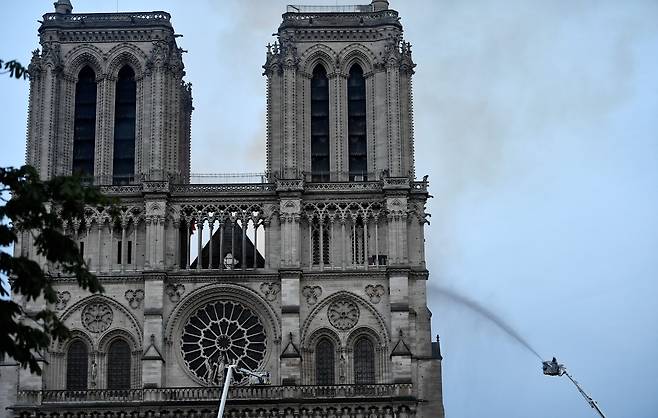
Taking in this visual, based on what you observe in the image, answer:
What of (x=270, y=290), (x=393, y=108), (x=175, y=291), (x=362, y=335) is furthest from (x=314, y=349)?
(x=393, y=108)

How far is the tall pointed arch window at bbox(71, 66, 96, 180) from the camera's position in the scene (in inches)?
2714

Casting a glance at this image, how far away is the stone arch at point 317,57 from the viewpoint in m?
69.4

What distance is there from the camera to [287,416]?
206 feet

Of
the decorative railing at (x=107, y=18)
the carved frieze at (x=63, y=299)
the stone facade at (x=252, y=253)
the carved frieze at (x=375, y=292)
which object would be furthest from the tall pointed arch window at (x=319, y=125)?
the carved frieze at (x=63, y=299)

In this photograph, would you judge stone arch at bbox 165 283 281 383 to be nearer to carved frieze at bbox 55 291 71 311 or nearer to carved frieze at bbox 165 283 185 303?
carved frieze at bbox 165 283 185 303

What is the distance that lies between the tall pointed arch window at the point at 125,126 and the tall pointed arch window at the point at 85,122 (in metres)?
1.28

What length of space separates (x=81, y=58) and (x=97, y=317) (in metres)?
14.5

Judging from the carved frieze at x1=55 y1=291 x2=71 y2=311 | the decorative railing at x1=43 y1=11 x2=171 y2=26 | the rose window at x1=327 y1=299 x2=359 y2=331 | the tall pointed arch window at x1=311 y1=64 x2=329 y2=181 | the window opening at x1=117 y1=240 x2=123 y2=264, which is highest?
the decorative railing at x1=43 y1=11 x2=171 y2=26

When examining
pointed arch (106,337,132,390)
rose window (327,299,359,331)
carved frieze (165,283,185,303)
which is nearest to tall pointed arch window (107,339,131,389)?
pointed arch (106,337,132,390)

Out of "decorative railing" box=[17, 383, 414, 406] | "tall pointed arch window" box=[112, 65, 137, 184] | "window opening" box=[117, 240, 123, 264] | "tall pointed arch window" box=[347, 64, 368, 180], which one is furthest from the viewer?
"tall pointed arch window" box=[112, 65, 137, 184]

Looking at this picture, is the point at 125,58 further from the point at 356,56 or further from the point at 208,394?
the point at 208,394

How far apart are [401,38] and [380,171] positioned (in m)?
7.99

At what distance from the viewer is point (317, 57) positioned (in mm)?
69562

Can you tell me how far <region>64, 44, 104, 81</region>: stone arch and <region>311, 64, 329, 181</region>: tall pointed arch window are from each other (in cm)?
1172
